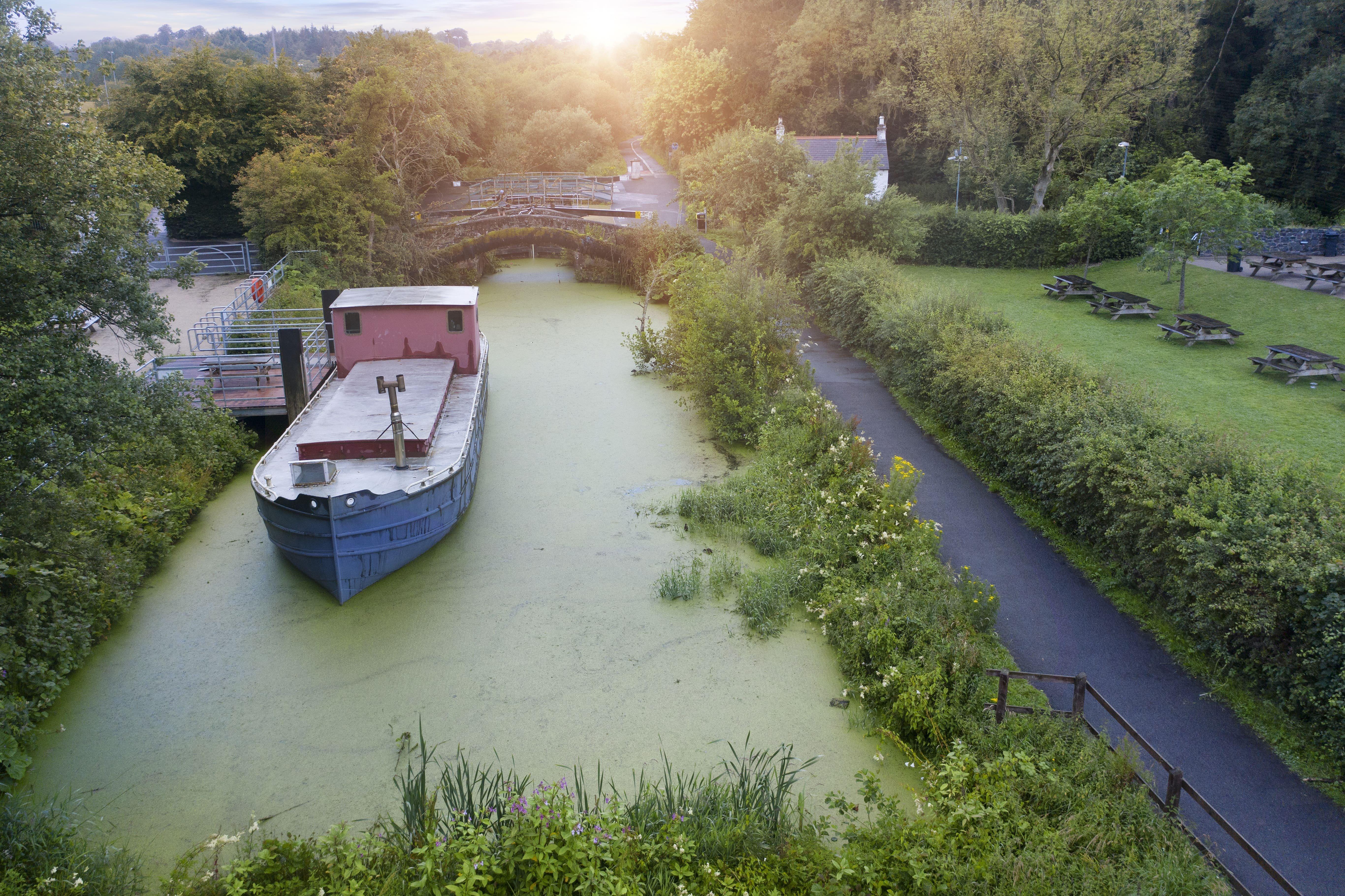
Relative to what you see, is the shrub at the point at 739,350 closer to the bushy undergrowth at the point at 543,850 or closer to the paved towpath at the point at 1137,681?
the paved towpath at the point at 1137,681

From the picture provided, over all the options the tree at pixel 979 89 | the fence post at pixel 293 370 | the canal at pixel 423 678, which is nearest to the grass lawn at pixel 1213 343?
the canal at pixel 423 678

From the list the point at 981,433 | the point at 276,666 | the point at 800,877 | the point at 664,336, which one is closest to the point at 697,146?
the point at 664,336

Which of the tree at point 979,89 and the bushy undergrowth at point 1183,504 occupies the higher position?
the tree at point 979,89

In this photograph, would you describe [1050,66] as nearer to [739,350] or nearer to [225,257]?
[739,350]

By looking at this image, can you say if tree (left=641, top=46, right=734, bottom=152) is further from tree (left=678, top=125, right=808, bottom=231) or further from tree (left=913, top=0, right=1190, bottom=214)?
tree (left=678, top=125, right=808, bottom=231)

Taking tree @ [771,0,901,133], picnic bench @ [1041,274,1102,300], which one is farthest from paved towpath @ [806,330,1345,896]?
tree @ [771,0,901,133]
